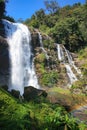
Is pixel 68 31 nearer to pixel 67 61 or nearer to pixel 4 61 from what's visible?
pixel 67 61

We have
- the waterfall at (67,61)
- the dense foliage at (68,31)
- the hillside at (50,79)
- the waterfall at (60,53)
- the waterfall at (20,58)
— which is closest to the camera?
the hillside at (50,79)

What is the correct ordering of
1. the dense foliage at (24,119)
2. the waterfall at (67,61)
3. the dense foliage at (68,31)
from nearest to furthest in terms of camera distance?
the dense foliage at (24,119)
the waterfall at (67,61)
the dense foliage at (68,31)

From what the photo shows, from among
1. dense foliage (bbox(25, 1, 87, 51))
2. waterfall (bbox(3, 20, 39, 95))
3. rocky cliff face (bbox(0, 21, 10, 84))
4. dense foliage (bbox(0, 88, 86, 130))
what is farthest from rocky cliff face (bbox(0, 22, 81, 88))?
dense foliage (bbox(0, 88, 86, 130))

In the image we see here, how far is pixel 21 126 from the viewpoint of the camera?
6.09 meters

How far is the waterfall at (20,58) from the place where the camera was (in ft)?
104

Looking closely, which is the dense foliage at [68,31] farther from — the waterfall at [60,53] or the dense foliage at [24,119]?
the dense foliage at [24,119]

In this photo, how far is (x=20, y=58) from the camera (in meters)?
33.9

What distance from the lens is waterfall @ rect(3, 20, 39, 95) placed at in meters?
31.8

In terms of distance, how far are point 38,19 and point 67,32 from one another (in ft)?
44.7

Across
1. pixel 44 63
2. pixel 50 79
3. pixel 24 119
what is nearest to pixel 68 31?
pixel 44 63

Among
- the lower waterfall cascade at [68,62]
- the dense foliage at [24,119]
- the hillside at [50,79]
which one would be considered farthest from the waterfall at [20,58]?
the dense foliage at [24,119]

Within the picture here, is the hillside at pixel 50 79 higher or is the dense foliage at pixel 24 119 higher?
the hillside at pixel 50 79

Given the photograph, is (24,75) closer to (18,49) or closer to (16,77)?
(16,77)

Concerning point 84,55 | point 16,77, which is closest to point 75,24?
point 84,55
